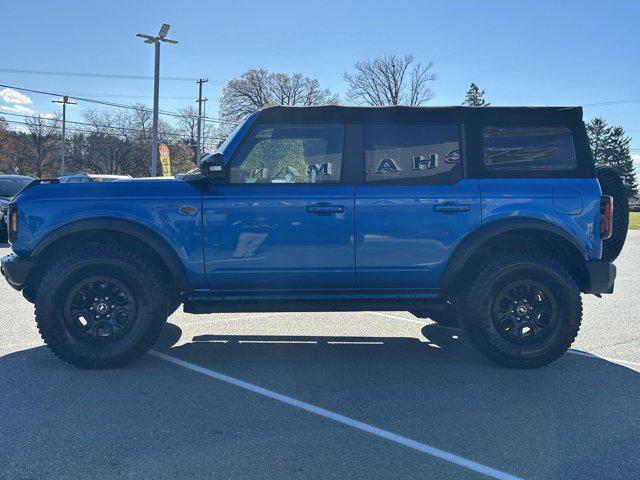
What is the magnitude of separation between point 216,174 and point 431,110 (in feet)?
6.27

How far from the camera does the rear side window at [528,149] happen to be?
4.72 metres

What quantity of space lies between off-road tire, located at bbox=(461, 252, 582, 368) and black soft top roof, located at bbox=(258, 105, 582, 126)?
125 centimetres

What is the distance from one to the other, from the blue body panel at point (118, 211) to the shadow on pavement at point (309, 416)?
101cm

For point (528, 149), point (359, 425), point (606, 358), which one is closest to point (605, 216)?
point (528, 149)

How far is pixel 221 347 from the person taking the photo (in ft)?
17.0

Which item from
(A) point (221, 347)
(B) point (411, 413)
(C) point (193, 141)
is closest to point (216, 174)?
(A) point (221, 347)

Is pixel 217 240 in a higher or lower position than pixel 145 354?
higher

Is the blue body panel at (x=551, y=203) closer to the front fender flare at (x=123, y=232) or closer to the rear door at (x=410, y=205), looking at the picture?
the rear door at (x=410, y=205)

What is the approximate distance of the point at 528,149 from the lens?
4.75 metres

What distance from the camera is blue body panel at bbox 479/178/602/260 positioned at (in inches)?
180

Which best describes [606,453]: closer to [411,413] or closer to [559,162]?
[411,413]

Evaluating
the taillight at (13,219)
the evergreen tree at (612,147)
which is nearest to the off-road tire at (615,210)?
the taillight at (13,219)

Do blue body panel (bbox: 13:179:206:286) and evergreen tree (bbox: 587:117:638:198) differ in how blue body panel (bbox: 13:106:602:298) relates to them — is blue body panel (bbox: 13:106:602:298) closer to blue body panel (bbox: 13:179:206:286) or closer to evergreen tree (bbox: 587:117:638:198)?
blue body panel (bbox: 13:179:206:286)

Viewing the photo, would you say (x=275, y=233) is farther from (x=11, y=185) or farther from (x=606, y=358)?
(x=11, y=185)
